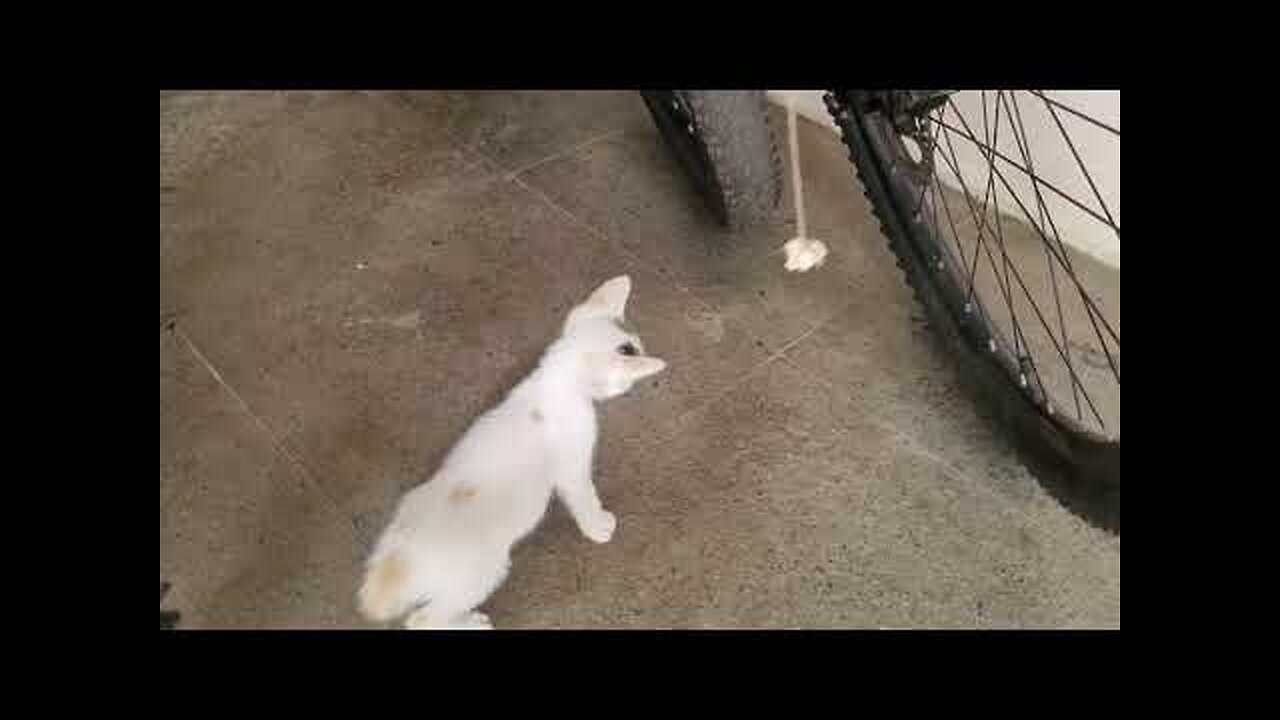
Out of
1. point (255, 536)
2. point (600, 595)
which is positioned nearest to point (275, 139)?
point (255, 536)

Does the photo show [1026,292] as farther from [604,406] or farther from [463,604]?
[463,604]

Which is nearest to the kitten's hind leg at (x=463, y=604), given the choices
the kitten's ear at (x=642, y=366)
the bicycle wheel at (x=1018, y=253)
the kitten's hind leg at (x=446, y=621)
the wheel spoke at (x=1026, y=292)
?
the kitten's hind leg at (x=446, y=621)

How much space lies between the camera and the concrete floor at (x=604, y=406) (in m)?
1.10

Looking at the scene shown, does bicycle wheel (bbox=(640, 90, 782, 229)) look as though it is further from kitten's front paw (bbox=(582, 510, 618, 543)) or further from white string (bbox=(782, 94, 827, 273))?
kitten's front paw (bbox=(582, 510, 618, 543))

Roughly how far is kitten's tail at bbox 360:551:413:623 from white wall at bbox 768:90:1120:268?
2.65ft

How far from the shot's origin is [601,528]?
1.16 meters

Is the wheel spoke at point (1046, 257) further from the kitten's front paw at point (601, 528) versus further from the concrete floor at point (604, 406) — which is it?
the kitten's front paw at point (601, 528)

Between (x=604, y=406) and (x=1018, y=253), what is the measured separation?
614 mm

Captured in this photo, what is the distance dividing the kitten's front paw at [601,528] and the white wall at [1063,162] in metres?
0.65

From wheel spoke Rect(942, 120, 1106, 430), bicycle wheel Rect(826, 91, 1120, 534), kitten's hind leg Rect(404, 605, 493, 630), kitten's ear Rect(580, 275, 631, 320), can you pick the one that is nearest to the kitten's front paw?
kitten's hind leg Rect(404, 605, 493, 630)

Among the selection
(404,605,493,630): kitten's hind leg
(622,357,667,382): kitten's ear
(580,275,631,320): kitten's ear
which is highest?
(580,275,631,320): kitten's ear

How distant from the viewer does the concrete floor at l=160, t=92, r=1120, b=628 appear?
110 cm

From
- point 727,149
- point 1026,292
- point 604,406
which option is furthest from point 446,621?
point 1026,292
